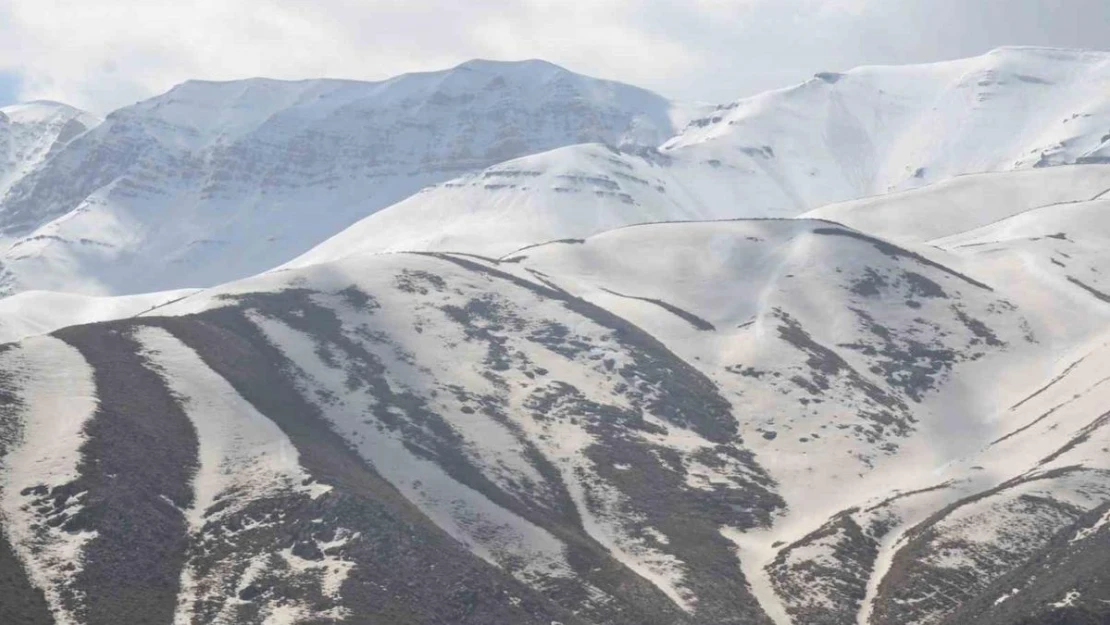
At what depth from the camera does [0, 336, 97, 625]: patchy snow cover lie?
7375cm

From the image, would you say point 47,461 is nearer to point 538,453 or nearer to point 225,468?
point 225,468

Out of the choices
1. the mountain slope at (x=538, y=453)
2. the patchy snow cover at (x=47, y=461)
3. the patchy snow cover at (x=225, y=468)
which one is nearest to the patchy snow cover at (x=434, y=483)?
the mountain slope at (x=538, y=453)

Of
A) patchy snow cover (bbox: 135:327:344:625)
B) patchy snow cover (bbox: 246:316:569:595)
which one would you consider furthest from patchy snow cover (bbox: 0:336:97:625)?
patchy snow cover (bbox: 246:316:569:595)

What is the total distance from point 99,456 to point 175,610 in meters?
17.6

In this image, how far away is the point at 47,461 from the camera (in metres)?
85.0

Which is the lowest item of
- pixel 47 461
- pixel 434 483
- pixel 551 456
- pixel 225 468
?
pixel 551 456

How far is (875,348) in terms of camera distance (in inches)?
6033

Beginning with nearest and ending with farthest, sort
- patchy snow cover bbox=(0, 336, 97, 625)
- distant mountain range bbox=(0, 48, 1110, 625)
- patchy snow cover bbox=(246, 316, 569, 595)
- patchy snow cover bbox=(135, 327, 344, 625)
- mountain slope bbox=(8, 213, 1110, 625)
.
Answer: patchy snow cover bbox=(0, 336, 97, 625) → patchy snow cover bbox=(135, 327, 344, 625) → distant mountain range bbox=(0, 48, 1110, 625) → mountain slope bbox=(8, 213, 1110, 625) → patchy snow cover bbox=(246, 316, 569, 595)

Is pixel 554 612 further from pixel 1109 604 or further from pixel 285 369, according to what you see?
pixel 285 369

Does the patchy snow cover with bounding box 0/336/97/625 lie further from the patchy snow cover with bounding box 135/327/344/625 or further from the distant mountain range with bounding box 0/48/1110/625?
the patchy snow cover with bounding box 135/327/344/625

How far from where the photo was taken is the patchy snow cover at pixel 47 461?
73.8m

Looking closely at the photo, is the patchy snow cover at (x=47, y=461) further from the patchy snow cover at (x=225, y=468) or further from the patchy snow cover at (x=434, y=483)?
the patchy snow cover at (x=434, y=483)

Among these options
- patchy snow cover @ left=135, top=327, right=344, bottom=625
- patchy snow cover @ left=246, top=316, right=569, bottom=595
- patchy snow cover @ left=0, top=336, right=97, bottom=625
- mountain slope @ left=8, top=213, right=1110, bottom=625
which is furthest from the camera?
patchy snow cover @ left=246, top=316, right=569, bottom=595

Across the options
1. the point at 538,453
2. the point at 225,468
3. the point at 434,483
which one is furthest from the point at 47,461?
the point at 538,453
